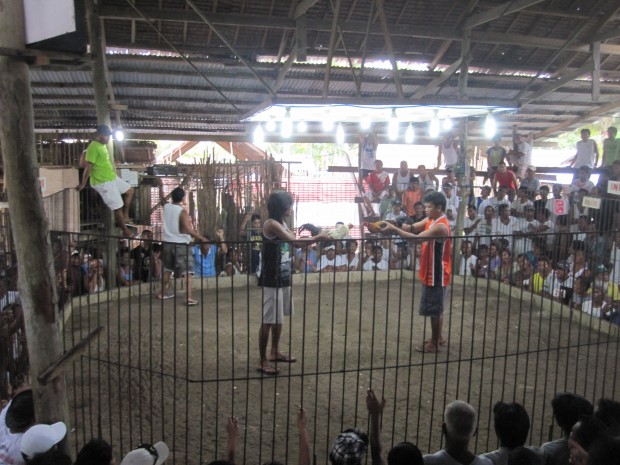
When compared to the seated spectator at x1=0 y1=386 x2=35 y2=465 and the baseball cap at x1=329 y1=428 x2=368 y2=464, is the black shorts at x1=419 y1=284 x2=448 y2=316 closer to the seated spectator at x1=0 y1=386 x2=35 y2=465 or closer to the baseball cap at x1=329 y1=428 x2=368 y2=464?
the baseball cap at x1=329 y1=428 x2=368 y2=464

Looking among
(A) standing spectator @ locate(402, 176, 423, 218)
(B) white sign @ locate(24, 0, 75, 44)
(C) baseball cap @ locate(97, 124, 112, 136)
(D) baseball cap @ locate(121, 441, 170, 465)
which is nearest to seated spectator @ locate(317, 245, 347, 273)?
(A) standing spectator @ locate(402, 176, 423, 218)

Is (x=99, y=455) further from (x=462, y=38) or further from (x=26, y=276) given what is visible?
(x=462, y=38)

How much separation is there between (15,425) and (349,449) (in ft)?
6.45

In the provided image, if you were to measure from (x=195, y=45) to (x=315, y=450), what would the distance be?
26.9 ft

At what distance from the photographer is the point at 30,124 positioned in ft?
11.0

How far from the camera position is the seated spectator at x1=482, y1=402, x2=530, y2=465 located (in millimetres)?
3479

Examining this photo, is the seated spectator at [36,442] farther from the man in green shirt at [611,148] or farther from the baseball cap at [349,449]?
the man in green shirt at [611,148]

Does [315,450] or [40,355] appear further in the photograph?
[315,450]

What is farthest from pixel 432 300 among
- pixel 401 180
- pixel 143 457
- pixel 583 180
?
pixel 401 180

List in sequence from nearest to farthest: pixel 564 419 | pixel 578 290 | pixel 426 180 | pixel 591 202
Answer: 1. pixel 564 419
2. pixel 578 290
3. pixel 591 202
4. pixel 426 180

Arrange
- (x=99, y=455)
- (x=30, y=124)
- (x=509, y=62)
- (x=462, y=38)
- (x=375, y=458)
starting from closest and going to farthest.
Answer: (x=99, y=455) < (x=30, y=124) < (x=375, y=458) < (x=462, y=38) < (x=509, y=62)

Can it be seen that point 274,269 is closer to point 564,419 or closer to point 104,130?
point 564,419

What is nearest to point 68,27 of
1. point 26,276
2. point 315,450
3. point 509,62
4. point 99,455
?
point 26,276

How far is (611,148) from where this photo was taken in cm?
1187
